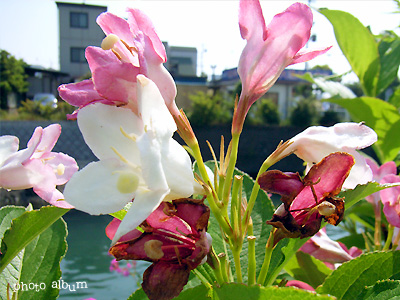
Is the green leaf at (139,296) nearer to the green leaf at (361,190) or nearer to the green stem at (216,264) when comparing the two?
the green stem at (216,264)

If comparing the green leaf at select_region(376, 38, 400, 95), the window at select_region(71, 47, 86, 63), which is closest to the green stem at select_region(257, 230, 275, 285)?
the green leaf at select_region(376, 38, 400, 95)

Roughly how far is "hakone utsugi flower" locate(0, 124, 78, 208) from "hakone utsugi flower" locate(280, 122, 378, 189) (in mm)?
249

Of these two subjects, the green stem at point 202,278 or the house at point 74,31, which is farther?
the house at point 74,31

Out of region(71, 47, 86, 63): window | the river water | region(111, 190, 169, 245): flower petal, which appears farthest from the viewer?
region(71, 47, 86, 63): window

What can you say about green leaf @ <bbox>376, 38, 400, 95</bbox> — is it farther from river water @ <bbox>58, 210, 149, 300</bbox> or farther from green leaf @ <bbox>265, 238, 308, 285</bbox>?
river water @ <bbox>58, 210, 149, 300</bbox>

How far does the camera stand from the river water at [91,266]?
15.2 ft

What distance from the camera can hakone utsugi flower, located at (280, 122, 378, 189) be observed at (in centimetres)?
38

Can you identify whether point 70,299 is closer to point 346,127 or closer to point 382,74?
point 382,74

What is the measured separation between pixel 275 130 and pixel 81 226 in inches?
300

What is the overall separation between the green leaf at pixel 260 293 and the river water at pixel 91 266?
3.46 m

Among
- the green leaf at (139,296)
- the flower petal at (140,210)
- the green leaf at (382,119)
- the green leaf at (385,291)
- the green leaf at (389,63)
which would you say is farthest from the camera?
the green leaf at (389,63)

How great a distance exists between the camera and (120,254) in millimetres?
339

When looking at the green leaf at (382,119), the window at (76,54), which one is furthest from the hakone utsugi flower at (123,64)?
the window at (76,54)

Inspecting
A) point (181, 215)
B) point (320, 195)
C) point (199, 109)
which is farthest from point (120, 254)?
point (199, 109)
